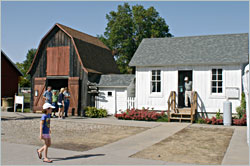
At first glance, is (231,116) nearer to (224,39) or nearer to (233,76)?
(233,76)

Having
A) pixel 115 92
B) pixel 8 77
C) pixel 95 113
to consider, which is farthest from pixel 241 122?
pixel 8 77

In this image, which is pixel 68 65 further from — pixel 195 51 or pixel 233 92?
pixel 233 92

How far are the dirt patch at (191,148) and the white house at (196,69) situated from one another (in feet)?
15.6

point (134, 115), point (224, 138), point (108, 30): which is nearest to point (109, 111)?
point (134, 115)

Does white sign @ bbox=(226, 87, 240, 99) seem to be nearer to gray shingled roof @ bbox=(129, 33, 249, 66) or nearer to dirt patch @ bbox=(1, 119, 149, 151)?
gray shingled roof @ bbox=(129, 33, 249, 66)

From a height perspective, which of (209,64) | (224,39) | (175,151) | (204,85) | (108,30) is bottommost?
(175,151)

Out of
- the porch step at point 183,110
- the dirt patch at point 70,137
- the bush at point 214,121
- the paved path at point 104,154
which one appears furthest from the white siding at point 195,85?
the paved path at point 104,154

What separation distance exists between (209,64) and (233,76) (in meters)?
1.52

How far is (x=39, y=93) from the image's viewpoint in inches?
835

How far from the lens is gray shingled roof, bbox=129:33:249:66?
16406 millimetres

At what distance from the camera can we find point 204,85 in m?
16.6

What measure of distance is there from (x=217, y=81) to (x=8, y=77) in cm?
1931

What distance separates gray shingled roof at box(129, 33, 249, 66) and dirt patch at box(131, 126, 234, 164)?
19.5 ft

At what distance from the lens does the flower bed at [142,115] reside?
16609 millimetres
